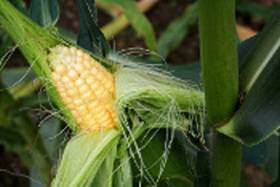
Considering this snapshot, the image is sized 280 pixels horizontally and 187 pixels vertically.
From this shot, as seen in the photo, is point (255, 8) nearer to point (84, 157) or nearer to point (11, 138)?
point (11, 138)

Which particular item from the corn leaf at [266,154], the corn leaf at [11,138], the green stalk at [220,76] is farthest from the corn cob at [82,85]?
the corn leaf at [11,138]

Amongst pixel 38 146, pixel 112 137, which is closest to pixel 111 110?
pixel 112 137

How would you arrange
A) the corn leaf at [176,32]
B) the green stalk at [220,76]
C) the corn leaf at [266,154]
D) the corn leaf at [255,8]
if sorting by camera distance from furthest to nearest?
the corn leaf at [176,32] → the corn leaf at [255,8] → the corn leaf at [266,154] → the green stalk at [220,76]

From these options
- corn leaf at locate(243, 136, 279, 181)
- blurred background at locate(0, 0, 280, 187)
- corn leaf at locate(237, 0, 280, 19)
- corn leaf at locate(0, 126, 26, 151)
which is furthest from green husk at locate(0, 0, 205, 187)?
corn leaf at locate(237, 0, 280, 19)

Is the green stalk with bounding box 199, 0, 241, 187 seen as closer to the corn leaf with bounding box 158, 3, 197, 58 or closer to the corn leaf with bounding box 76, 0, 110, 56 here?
the corn leaf with bounding box 76, 0, 110, 56

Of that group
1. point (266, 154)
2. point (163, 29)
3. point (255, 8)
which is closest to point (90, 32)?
point (266, 154)

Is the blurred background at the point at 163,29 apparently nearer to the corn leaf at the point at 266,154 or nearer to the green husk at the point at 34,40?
the corn leaf at the point at 266,154

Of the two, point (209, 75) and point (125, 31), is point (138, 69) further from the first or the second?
point (125, 31)
